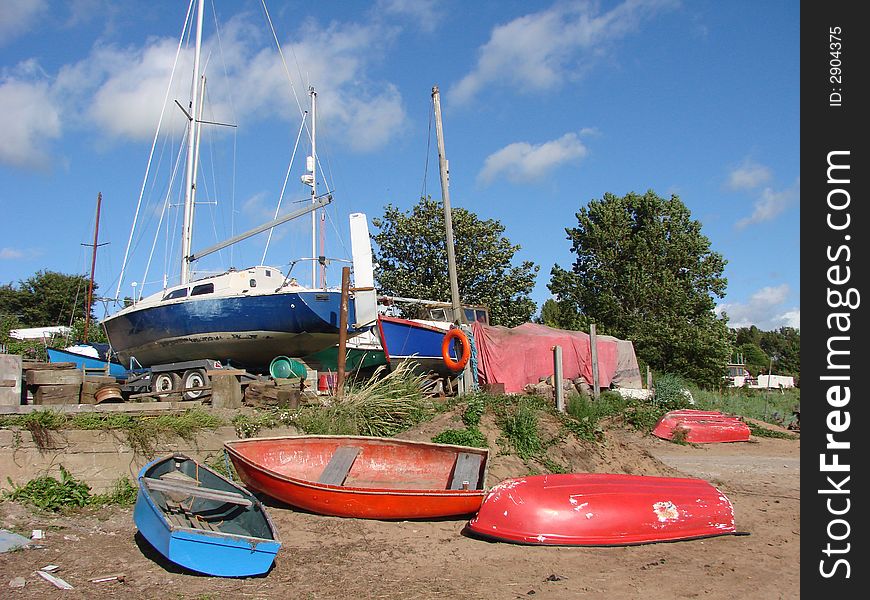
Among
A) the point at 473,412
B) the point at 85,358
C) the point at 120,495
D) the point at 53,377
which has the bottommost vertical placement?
the point at 120,495

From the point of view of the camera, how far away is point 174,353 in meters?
18.5

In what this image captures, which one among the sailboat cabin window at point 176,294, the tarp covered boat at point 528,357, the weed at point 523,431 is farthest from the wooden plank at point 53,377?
the tarp covered boat at point 528,357

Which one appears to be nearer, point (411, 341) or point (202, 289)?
point (202, 289)

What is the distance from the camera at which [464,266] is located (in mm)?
31625

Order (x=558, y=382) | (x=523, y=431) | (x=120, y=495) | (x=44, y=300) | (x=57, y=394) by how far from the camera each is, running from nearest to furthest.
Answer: (x=120, y=495)
(x=57, y=394)
(x=523, y=431)
(x=558, y=382)
(x=44, y=300)

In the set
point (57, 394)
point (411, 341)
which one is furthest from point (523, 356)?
point (57, 394)

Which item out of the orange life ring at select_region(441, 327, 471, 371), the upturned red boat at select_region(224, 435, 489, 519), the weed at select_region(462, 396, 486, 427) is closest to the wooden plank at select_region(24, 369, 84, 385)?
the upturned red boat at select_region(224, 435, 489, 519)

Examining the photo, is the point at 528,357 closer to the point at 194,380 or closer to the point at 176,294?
the point at 194,380

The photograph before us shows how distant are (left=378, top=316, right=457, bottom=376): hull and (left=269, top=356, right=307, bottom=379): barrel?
253cm

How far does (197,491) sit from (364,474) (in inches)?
132

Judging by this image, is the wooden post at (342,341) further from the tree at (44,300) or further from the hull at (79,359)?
the tree at (44,300)

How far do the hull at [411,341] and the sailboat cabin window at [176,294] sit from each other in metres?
5.37

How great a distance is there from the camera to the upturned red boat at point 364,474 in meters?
9.18

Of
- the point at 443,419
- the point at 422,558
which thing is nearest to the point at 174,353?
the point at 443,419
